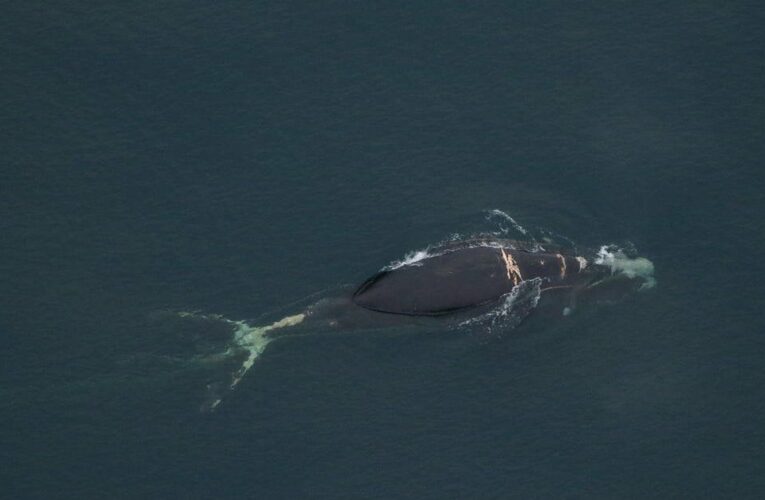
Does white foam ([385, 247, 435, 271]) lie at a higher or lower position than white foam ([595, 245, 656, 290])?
higher

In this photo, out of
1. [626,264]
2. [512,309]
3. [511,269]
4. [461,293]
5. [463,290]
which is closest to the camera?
[461,293]

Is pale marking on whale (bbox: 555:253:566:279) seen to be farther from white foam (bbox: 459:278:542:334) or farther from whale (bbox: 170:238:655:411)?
white foam (bbox: 459:278:542:334)

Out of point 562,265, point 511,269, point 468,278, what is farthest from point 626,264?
point 468,278

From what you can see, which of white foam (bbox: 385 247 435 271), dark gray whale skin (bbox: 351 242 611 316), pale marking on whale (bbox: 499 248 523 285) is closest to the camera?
dark gray whale skin (bbox: 351 242 611 316)

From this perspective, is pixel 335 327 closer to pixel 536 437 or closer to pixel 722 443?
pixel 536 437

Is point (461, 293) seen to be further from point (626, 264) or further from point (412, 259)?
point (626, 264)

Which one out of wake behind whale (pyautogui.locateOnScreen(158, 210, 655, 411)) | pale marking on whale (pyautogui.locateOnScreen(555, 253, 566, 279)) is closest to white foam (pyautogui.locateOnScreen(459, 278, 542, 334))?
wake behind whale (pyautogui.locateOnScreen(158, 210, 655, 411))
